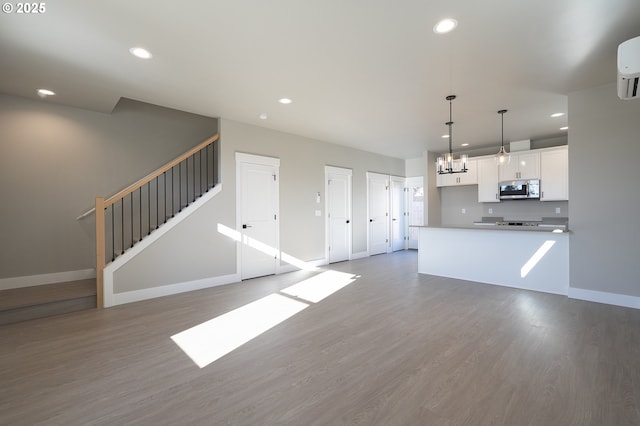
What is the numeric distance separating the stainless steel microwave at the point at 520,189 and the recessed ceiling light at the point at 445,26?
517 cm

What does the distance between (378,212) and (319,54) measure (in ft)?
18.4

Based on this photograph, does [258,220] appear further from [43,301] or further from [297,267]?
[43,301]

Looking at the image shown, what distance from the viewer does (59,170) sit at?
4.50 meters

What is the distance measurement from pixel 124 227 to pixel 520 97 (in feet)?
21.4

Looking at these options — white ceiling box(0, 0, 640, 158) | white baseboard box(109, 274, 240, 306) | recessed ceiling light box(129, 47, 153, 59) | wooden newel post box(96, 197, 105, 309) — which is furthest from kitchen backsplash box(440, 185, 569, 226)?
wooden newel post box(96, 197, 105, 309)

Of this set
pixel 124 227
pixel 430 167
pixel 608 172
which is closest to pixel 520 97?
pixel 608 172

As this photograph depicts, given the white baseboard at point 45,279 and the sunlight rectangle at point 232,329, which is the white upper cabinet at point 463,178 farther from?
the white baseboard at point 45,279

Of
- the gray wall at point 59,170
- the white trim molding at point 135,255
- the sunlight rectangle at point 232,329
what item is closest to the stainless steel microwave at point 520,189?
the sunlight rectangle at point 232,329

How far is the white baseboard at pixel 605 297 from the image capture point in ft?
12.1

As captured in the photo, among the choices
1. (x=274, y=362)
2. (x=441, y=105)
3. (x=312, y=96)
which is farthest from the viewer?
(x=441, y=105)

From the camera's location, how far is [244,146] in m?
5.30

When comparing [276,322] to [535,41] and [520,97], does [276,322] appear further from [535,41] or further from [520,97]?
[520,97]

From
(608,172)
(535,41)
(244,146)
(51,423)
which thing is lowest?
(51,423)

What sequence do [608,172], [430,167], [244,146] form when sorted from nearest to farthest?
[608,172]
[244,146]
[430,167]
